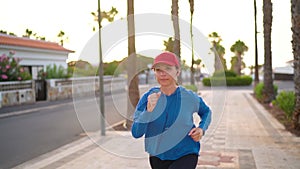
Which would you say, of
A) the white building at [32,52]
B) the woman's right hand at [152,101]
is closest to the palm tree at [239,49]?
the white building at [32,52]

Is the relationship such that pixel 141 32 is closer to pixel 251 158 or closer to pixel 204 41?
pixel 204 41

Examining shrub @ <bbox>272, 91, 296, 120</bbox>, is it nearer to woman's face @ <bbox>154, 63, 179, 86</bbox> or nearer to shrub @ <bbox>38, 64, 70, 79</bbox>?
woman's face @ <bbox>154, 63, 179, 86</bbox>

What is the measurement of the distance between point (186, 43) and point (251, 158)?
371cm

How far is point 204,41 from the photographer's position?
298 cm

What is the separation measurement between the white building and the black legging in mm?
20084

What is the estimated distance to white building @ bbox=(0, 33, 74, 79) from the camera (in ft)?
71.1

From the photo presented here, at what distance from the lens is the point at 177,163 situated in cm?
258

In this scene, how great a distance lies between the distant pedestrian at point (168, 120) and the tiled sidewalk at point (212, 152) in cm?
153

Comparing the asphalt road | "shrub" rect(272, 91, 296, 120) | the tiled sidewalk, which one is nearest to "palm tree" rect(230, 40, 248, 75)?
"shrub" rect(272, 91, 296, 120)

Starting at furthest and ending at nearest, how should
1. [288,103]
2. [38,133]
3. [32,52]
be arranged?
[32,52], [288,103], [38,133]

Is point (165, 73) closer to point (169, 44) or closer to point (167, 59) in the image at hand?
point (167, 59)

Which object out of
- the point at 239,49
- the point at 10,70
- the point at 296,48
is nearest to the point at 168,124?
the point at 296,48

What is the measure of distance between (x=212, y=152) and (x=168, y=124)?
4.45 m

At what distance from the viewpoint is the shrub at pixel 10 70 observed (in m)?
19.1
